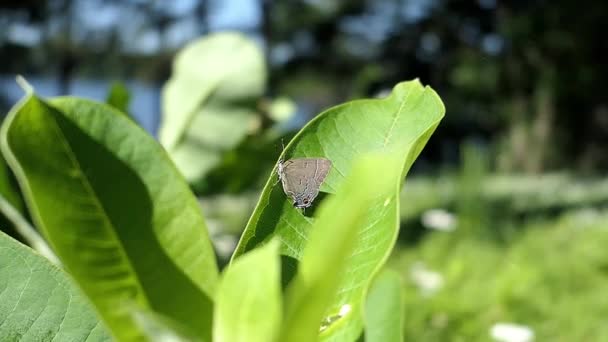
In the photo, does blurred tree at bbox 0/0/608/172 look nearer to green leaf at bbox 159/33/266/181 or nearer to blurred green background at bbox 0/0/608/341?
blurred green background at bbox 0/0/608/341

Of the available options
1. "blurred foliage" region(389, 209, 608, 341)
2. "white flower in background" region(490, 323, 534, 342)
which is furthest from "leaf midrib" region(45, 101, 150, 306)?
"white flower in background" region(490, 323, 534, 342)

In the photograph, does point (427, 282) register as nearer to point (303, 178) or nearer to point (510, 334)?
point (510, 334)

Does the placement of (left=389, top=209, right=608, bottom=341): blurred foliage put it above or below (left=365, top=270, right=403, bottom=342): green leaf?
below

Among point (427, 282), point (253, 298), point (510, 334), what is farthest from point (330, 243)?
point (427, 282)

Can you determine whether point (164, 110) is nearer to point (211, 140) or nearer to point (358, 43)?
point (211, 140)

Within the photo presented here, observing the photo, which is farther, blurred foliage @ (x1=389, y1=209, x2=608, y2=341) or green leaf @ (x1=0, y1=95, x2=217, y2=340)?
blurred foliage @ (x1=389, y1=209, x2=608, y2=341)

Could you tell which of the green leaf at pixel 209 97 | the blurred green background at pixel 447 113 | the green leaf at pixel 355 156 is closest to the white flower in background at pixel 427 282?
the blurred green background at pixel 447 113
